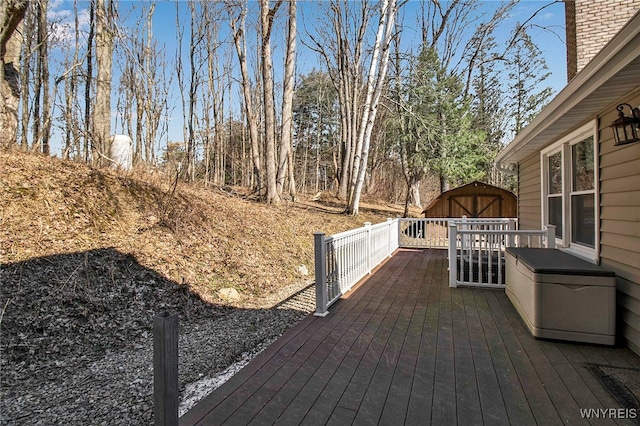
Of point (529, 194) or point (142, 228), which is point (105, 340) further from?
point (529, 194)

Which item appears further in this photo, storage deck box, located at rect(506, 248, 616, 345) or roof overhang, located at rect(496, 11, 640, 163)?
storage deck box, located at rect(506, 248, 616, 345)

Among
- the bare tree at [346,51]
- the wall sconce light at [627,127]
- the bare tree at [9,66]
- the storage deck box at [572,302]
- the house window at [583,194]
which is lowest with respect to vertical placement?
the storage deck box at [572,302]

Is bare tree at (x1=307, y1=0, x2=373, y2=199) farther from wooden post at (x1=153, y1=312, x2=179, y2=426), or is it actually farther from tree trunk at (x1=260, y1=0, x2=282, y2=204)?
wooden post at (x1=153, y1=312, x2=179, y2=426)

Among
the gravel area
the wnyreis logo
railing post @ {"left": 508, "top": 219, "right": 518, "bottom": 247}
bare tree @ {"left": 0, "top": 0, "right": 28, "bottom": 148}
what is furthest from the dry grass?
railing post @ {"left": 508, "top": 219, "right": 518, "bottom": 247}

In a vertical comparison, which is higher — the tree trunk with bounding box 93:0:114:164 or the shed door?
the tree trunk with bounding box 93:0:114:164

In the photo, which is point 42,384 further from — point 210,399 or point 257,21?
point 257,21

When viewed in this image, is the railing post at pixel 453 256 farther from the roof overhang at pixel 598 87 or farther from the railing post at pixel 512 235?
the roof overhang at pixel 598 87

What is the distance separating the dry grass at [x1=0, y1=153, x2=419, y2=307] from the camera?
14.3 ft

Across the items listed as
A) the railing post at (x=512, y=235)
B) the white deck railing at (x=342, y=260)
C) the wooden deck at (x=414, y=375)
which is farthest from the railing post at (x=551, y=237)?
the white deck railing at (x=342, y=260)

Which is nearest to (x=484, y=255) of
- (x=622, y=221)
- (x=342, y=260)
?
(x=342, y=260)

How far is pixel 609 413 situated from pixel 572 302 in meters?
1.14

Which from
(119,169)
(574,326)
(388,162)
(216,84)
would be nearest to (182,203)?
(119,169)

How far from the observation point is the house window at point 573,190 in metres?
3.61

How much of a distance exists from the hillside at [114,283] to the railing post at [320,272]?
447 mm
